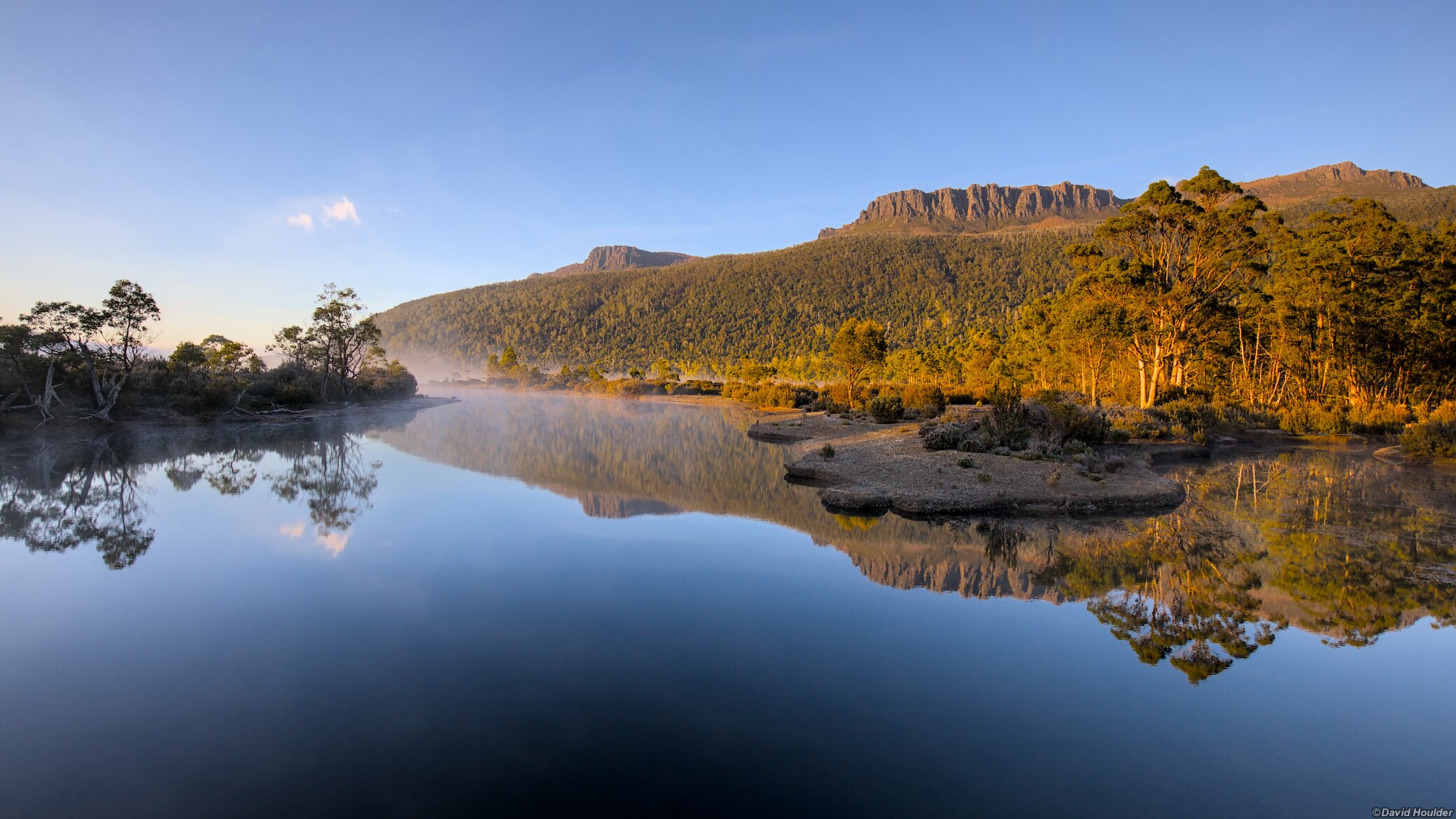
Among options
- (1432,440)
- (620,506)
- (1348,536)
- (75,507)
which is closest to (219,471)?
(75,507)

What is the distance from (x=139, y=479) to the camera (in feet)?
48.5

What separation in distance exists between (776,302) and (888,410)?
78402 millimetres

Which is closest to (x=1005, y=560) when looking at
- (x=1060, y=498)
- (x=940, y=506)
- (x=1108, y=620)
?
(x=1108, y=620)

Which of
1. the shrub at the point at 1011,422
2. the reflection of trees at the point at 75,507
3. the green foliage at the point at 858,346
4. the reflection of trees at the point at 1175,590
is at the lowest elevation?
the reflection of trees at the point at 1175,590

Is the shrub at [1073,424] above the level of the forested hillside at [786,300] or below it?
below

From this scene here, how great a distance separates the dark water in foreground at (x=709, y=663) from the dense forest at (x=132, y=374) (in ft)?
54.8

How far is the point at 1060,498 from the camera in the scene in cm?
1198

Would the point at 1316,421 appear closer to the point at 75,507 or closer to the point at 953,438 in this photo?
the point at 953,438

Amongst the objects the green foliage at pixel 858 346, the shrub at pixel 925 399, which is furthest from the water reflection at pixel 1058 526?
the green foliage at pixel 858 346

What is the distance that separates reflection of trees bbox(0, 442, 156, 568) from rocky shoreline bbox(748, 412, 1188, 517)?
12.4 meters

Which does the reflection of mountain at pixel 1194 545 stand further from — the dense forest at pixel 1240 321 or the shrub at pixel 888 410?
the shrub at pixel 888 410

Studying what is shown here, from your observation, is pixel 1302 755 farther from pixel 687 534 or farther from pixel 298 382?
pixel 298 382

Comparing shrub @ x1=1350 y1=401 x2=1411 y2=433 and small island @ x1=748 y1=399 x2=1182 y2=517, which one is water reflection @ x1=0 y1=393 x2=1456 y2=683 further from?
shrub @ x1=1350 y1=401 x2=1411 y2=433

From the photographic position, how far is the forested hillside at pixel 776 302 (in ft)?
302
